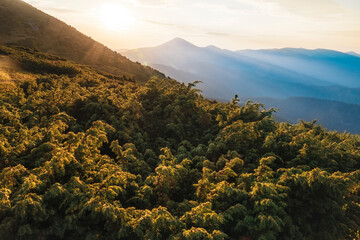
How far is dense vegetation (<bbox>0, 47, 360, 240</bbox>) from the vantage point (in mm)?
6875

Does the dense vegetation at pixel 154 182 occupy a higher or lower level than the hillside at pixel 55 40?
lower

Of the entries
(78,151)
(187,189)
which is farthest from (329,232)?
(78,151)

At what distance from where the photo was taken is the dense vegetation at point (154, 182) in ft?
22.6

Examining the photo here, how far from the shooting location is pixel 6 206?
626 centimetres

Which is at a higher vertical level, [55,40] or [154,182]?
[55,40]

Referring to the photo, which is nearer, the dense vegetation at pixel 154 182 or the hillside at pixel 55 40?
the dense vegetation at pixel 154 182

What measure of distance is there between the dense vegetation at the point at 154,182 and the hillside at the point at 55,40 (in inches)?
1330

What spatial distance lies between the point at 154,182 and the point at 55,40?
62.9 metres

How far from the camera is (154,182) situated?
30.0ft

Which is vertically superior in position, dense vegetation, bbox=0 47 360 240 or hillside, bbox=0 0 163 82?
hillside, bbox=0 0 163 82

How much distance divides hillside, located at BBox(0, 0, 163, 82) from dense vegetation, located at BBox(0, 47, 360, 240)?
33776 mm

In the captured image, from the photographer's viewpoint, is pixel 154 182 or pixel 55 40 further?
pixel 55 40

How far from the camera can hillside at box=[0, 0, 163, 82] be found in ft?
166

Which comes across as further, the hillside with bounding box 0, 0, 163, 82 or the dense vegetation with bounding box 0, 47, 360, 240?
the hillside with bounding box 0, 0, 163, 82
